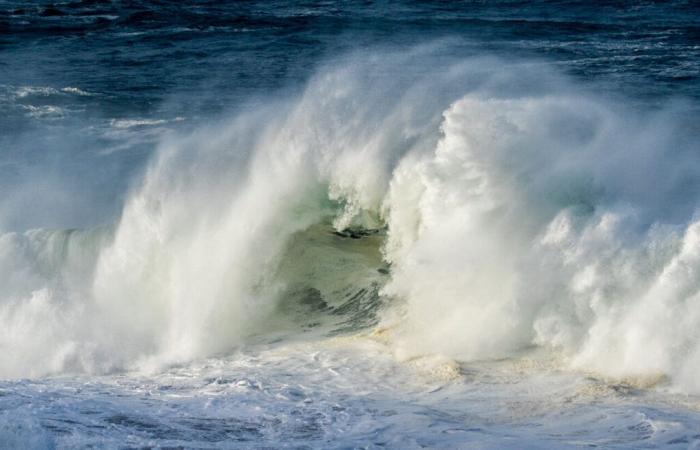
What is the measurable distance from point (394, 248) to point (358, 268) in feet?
3.44

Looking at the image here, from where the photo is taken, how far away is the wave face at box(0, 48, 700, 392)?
1147 centimetres

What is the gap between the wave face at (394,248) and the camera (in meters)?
11.5

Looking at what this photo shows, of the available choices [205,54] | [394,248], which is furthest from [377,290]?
[205,54]

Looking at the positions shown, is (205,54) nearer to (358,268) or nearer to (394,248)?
(358,268)

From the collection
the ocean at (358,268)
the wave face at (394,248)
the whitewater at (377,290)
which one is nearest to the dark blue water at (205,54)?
the ocean at (358,268)

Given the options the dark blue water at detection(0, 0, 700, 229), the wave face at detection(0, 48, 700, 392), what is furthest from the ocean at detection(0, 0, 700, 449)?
the dark blue water at detection(0, 0, 700, 229)

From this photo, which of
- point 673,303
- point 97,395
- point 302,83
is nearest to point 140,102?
point 302,83

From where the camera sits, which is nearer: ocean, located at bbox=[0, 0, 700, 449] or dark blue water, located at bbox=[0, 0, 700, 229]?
ocean, located at bbox=[0, 0, 700, 449]

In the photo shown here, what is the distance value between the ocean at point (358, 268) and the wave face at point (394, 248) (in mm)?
34

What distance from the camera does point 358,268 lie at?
14.8m

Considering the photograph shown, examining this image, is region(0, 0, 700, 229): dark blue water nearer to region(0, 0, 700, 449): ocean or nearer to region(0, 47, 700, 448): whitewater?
region(0, 0, 700, 449): ocean

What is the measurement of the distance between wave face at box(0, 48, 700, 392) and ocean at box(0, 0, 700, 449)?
3cm

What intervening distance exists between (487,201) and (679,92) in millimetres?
11911

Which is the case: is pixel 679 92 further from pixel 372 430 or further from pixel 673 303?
pixel 372 430
